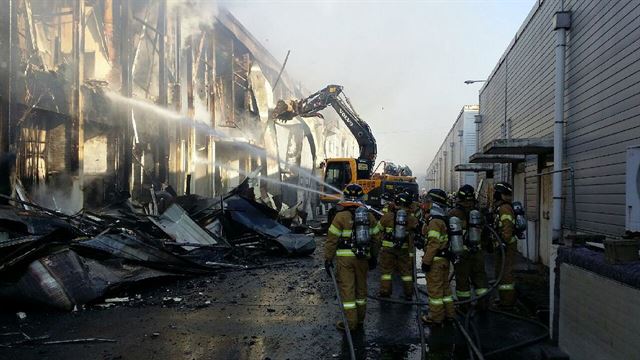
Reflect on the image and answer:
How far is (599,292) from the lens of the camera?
3.57 metres

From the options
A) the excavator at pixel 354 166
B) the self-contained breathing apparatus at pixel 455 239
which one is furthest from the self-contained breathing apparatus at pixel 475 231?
the excavator at pixel 354 166

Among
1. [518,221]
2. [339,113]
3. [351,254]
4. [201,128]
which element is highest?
[339,113]

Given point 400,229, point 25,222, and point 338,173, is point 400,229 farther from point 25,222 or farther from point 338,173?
point 338,173

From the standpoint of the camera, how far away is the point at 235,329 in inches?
208

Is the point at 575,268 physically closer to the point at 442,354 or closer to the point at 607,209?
the point at 442,354

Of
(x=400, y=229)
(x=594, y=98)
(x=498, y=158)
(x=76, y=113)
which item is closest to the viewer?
(x=400, y=229)

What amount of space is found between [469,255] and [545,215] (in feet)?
16.9

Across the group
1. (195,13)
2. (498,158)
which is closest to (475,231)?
(498,158)

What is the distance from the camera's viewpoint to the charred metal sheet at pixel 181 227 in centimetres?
942

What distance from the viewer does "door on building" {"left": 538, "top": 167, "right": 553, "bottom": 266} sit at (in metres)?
9.79

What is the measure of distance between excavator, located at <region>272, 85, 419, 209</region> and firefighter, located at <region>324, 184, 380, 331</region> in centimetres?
871

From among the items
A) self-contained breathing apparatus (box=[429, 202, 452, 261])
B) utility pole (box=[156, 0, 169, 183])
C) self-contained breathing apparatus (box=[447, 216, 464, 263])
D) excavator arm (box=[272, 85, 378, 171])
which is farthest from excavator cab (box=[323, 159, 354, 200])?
self-contained breathing apparatus (box=[447, 216, 464, 263])

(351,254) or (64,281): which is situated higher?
(351,254)

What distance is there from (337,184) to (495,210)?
371 inches
